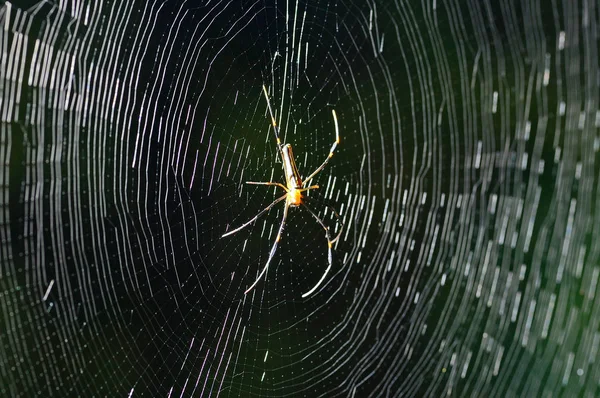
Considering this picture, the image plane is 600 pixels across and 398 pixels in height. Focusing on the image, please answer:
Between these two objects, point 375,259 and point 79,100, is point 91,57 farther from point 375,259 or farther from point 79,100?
point 375,259

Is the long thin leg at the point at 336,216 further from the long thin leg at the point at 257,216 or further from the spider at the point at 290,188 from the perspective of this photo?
the long thin leg at the point at 257,216

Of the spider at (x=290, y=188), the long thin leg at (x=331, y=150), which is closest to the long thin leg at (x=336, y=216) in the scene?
the spider at (x=290, y=188)

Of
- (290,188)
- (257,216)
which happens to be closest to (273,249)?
(257,216)

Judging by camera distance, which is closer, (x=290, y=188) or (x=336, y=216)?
(x=290, y=188)

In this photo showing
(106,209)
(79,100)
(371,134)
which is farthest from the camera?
(371,134)

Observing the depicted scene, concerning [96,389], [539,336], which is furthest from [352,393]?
[96,389]

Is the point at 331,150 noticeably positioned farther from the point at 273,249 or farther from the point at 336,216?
the point at 273,249

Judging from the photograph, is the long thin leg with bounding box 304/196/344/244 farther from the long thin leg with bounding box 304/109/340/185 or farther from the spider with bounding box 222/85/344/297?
the long thin leg with bounding box 304/109/340/185

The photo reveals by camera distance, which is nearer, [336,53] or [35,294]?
[35,294]
